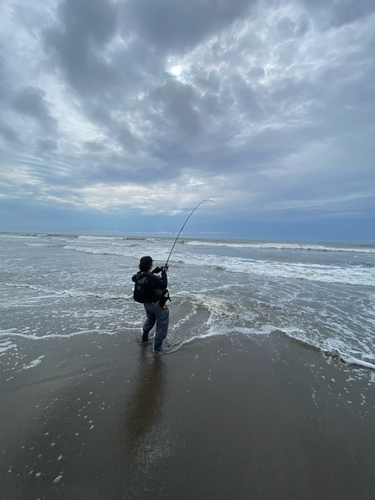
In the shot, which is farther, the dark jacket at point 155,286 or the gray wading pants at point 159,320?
the gray wading pants at point 159,320

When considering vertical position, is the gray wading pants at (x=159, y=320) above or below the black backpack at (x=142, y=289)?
below

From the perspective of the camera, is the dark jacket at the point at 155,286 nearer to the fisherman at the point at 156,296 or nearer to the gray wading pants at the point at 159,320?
the fisherman at the point at 156,296

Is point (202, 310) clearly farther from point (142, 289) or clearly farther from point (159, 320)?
point (142, 289)

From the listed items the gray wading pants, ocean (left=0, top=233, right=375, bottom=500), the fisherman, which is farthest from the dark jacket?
ocean (left=0, top=233, right=375, bottom=500)

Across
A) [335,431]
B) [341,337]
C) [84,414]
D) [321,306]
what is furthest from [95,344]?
[321,306]

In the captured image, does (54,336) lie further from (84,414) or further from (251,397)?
(251,397)

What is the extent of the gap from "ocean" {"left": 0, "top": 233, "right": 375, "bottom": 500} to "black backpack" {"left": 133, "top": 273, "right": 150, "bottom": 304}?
3.66 feet

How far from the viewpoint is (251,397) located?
2.83 meters

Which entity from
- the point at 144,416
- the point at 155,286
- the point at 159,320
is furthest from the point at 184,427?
the point at 155,286

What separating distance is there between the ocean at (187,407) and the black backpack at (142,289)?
1.12m

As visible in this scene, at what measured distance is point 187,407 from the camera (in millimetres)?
2627

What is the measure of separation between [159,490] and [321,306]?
704 cm

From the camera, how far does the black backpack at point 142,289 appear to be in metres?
3.63

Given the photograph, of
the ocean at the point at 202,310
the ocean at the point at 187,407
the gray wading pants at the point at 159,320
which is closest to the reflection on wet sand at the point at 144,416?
the ocean at the point at 187,407
